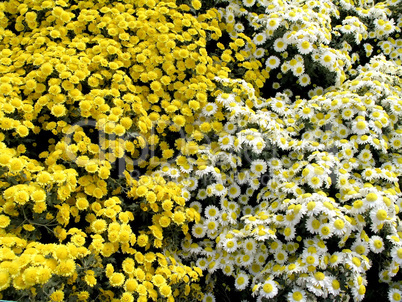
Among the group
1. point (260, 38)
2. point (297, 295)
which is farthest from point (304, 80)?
point (297, 295)

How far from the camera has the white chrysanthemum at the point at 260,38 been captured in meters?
4.12

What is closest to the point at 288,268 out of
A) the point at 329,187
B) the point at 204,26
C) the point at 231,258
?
the point at 231,258

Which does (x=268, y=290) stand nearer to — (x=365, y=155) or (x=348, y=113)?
(x=365, y=155)

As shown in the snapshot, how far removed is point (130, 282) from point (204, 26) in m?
2.67

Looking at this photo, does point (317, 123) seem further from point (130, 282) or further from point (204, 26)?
point (130, 282)

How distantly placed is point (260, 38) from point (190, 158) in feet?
5.67

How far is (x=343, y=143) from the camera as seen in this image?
10.8ft

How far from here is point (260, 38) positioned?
4.14 m

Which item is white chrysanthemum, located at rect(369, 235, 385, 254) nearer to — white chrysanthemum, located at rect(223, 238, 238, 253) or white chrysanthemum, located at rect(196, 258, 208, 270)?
white chrysanthemum, located at rect(223, 238, 238, 253)

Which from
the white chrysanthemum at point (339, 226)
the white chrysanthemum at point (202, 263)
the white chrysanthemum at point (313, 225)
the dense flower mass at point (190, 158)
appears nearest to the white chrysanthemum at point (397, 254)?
the dense flower mass at point (190, 158)

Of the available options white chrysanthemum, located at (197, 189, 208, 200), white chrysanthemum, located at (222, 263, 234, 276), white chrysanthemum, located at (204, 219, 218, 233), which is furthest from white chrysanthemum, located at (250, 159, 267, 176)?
white chrysanthemum, located at (222, 263, 234, 276)

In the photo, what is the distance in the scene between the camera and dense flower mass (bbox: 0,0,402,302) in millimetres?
2512

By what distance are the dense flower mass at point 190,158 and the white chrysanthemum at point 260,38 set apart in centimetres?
1

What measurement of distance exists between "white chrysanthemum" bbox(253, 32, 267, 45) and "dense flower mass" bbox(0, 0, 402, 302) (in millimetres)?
13
